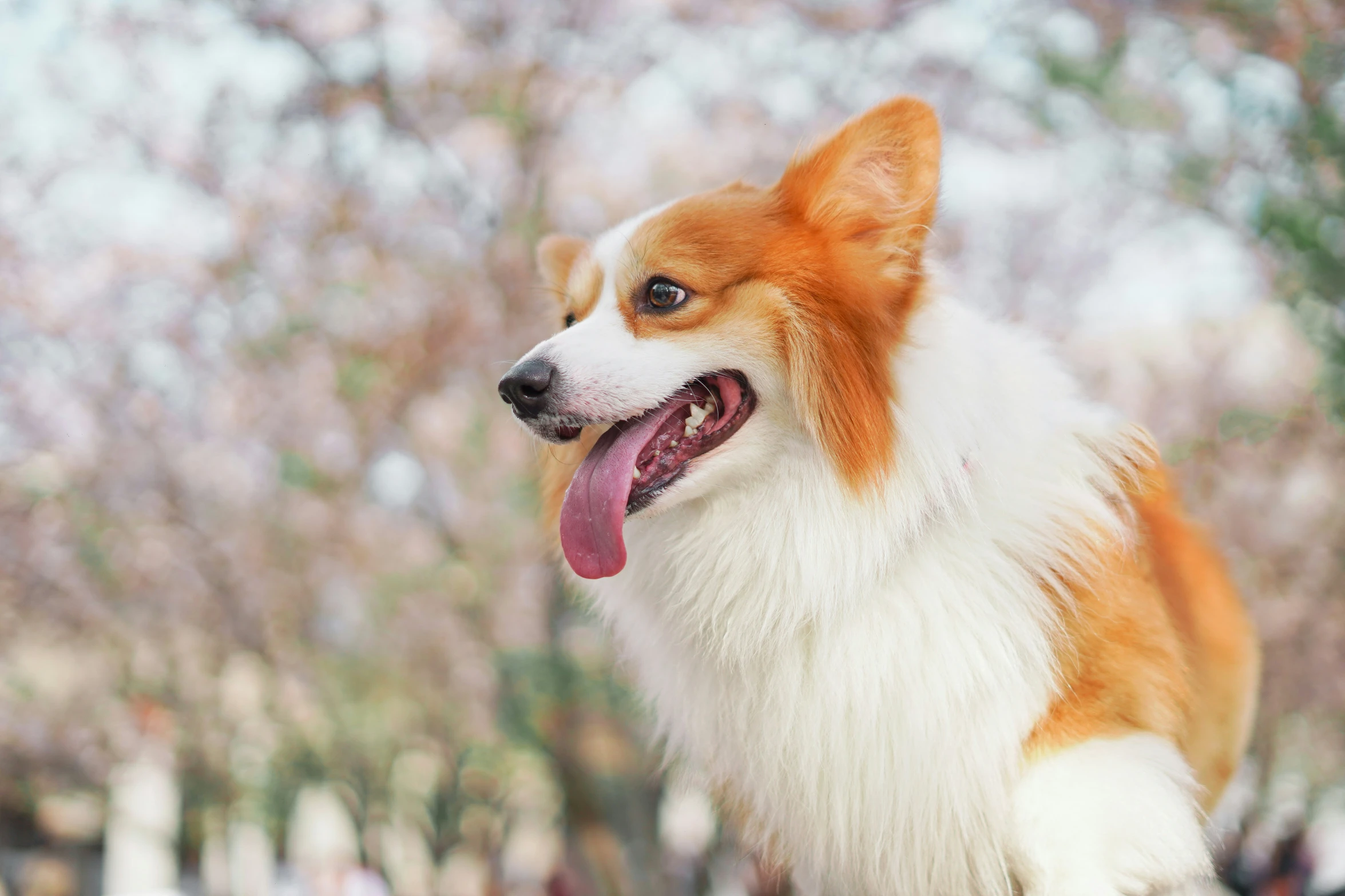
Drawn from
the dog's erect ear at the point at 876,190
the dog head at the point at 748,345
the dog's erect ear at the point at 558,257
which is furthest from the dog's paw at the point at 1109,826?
the dog's erect ear at the point at 558,257

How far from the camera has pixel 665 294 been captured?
217 cm

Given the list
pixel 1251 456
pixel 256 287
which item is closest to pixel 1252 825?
pixel 1251 456

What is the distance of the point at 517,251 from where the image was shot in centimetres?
673

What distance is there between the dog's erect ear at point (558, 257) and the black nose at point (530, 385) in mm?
718

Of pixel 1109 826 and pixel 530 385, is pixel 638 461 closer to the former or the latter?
pixel 530 385

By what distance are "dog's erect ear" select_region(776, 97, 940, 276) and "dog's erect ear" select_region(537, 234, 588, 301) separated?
844 millimetres

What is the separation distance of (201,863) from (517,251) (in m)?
8.45

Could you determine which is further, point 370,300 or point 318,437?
point 318,437

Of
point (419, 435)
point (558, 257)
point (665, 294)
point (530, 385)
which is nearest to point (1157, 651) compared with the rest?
point (665, 294)

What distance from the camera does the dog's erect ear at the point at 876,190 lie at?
2.10m

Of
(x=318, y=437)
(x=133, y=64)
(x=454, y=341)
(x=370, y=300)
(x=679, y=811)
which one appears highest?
(x=133, y=64)

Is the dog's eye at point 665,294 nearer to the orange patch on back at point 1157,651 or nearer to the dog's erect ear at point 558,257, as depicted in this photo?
the dog's erect ear at point 558,257

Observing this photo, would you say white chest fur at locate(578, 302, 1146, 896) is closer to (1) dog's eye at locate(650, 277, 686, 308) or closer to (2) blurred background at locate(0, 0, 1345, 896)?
(1) dog's eye at locate(650, 277, 686, 308)

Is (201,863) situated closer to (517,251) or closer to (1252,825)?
(517,251)
